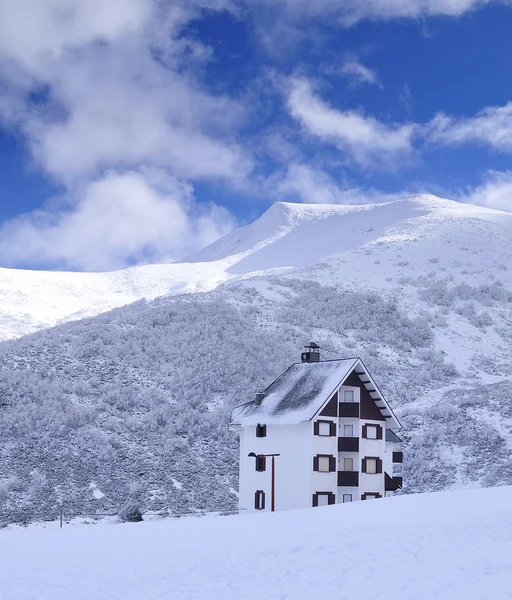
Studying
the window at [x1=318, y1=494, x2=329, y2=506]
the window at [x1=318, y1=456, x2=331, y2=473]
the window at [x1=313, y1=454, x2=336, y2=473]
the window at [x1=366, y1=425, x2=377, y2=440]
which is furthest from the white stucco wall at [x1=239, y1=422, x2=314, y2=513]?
the window at [x1=366, y1=425, x2=377, y2=440]

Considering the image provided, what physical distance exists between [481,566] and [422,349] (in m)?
68.1

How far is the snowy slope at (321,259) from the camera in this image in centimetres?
11569

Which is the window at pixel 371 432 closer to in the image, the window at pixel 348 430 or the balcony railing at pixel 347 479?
the window at pixel 348 430

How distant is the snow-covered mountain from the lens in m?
48.2

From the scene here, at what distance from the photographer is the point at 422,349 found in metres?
83.8

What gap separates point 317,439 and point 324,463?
1480mm

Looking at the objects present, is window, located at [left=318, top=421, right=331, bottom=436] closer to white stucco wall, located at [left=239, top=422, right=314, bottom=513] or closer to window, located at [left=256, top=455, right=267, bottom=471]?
white stucco wall, located at [left=239, top=422, right=314, bottom=513]

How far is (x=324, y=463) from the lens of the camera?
4122 cm

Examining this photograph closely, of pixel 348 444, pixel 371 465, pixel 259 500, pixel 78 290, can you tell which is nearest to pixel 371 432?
pixel 371 465

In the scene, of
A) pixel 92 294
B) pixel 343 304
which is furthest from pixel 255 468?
pixel 92 294

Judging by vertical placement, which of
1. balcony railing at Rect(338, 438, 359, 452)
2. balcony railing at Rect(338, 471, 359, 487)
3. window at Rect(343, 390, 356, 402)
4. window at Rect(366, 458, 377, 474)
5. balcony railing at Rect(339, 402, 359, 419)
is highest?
window at Rect(343, 390, 356, 402)

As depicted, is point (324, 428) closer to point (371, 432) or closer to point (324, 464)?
point (324, 464)

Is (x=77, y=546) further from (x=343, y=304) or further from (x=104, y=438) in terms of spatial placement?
(x=343, y=304)

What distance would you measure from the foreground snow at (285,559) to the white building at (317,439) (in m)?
11.3
